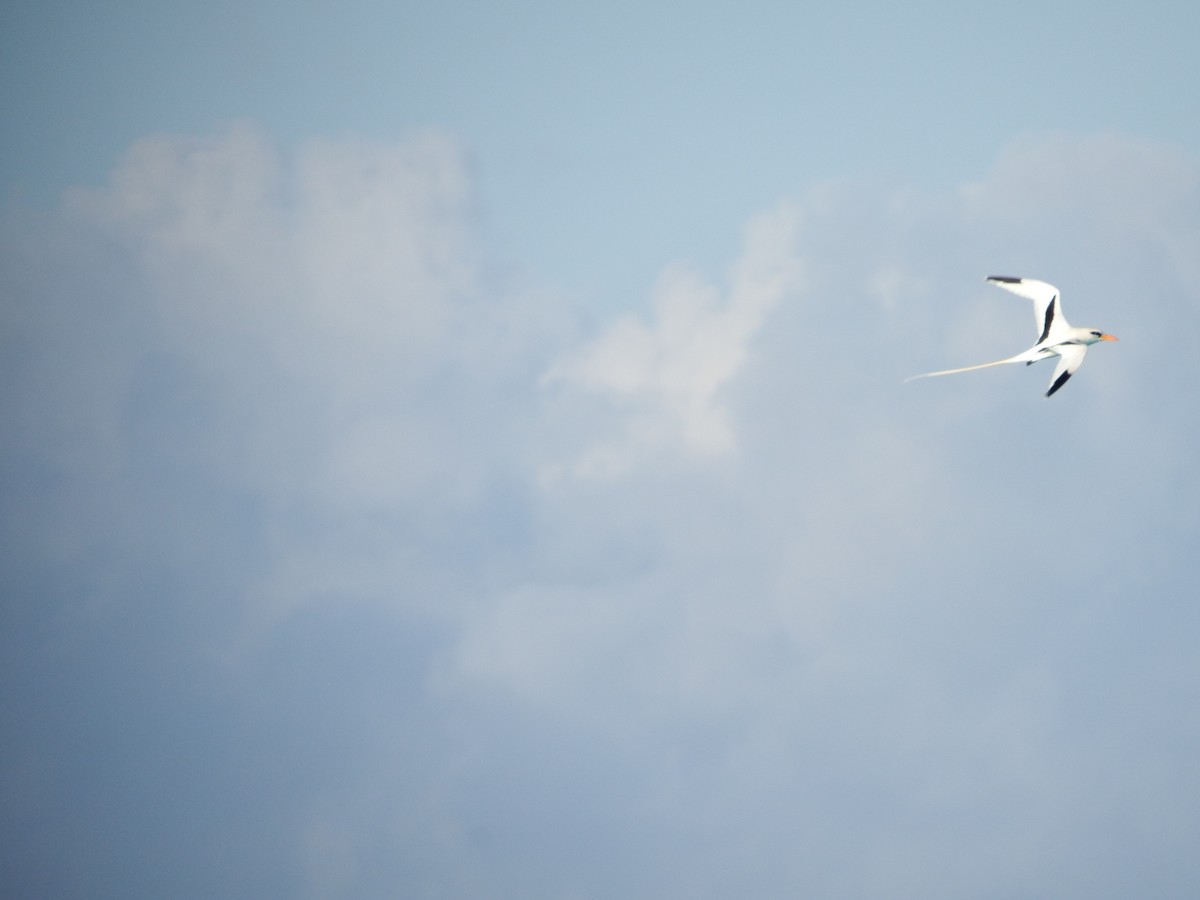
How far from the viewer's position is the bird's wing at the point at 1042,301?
51.3 m

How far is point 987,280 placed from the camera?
52781 mm

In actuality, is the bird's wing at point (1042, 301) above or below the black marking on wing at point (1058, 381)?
above

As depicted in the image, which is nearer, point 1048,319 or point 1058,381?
point 1058,381

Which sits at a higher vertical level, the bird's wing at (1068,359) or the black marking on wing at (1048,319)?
the black marking on wing at (1048,319)

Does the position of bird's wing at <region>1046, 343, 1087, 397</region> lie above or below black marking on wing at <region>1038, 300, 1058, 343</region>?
below

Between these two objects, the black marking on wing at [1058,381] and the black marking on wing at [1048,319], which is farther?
the black marking on wing at [1048,319]

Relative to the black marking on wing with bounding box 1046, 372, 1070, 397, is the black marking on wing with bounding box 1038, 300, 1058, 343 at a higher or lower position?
higher

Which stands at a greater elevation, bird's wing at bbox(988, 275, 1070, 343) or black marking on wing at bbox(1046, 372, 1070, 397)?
bird's wing at bbox(988, 275, 1070, 343)

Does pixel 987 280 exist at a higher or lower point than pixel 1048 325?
higher

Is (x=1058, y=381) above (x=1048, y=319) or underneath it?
underneath

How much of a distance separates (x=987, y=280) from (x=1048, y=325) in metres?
4.23

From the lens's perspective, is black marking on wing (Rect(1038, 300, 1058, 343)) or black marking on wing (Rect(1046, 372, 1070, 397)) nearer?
black marking on wing (Rect(1046, 372, 1070, 397))

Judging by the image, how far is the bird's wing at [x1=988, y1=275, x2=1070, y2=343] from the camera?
51.3 metres

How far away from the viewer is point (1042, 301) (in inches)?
2085
